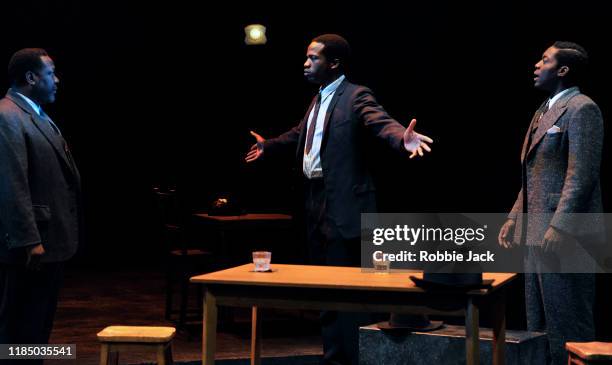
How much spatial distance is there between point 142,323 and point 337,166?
110 inches

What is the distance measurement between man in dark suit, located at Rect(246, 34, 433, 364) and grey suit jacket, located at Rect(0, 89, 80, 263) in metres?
1.19

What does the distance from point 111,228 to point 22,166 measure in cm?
730

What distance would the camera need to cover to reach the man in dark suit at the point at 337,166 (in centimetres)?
394

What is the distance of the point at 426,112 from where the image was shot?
20.5 ft

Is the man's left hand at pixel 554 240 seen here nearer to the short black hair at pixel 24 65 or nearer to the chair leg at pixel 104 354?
the chair leg at pixel 104 354

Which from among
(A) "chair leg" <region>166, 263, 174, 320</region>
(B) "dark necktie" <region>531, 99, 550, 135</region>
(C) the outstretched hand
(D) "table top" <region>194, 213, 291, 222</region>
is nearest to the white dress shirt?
(C) the outstretched hand

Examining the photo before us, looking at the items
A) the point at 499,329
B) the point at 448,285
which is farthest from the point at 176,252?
the point at 448,285

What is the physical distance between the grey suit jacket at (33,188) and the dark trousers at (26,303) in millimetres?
82

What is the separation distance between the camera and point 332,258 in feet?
13.2

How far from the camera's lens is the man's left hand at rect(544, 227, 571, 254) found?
385 cm

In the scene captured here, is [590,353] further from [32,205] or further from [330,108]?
[32,205]

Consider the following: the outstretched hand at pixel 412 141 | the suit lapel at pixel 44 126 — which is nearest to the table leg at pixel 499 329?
the outstretched hand at pixel 412 141

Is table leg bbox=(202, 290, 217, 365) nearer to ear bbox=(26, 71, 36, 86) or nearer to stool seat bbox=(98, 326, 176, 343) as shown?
stool seat bbox=(98, 326, 176, 343)

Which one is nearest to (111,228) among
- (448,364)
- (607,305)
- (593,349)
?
(607,305)
